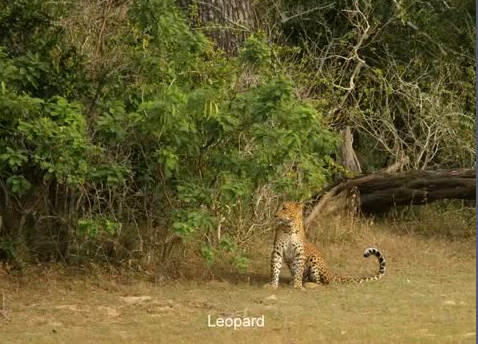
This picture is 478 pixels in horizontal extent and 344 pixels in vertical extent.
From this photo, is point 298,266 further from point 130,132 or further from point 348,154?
point 348,154

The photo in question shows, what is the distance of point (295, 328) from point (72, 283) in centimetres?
289

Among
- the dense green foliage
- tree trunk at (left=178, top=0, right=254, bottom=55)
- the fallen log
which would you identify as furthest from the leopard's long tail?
tree trunk at (left=178, top=0, right=254, bottom=55)

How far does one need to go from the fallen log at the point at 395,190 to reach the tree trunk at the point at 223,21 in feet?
8.28

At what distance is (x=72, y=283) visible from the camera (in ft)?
35.5

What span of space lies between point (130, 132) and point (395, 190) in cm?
508

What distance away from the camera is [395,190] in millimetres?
14234

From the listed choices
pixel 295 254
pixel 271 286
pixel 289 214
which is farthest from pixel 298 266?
pixel 289 214

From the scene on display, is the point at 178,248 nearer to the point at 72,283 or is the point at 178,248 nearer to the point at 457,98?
the point at 72,283

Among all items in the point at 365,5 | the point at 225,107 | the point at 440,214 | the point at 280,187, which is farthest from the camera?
the point at 365,5

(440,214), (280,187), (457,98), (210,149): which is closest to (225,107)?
(210,149)

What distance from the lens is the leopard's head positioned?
11047mm

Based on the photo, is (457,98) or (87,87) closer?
(87,87)

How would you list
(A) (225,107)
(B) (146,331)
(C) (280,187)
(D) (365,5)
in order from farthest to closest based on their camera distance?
(D) (365,5) < (C) (280,187) < (A) (225,107) < (B) (146,331)

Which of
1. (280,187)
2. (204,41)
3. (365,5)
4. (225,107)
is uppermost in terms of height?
(365,5)
